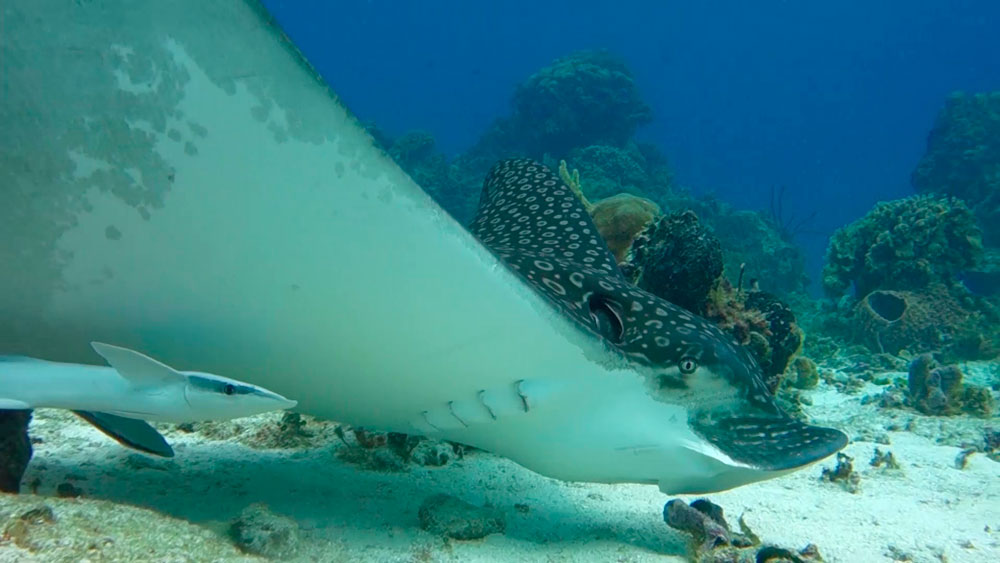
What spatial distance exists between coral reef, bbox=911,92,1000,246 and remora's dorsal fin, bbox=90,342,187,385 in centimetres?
2336

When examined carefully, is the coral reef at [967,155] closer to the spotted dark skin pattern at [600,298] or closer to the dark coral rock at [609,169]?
the dark coral rock at [609,169]

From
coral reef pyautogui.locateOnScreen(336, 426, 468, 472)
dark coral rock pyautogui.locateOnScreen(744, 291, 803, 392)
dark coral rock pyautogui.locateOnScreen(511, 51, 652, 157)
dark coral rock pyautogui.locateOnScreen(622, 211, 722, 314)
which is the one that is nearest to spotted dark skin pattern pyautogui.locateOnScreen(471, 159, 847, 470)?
coral reef pyautogui.locateOnScreen(336, 426, 468, 472)

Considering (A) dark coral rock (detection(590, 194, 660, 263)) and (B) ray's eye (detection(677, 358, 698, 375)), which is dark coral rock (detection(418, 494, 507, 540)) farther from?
(A) dark coral rock (detection(590, 194, 660, 263))

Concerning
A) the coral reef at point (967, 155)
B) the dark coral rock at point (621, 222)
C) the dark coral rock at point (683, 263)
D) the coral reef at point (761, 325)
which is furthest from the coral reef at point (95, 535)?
the coral reef at point (967, 155)

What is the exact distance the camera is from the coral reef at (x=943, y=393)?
Answer: 6199mm

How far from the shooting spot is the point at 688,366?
2.46 metres

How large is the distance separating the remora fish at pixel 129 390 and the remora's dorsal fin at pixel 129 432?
1.55 ft

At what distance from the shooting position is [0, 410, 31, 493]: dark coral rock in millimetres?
2260

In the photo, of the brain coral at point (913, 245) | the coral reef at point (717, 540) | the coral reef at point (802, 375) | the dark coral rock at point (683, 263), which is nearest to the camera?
the coral reef at point (717, 540)

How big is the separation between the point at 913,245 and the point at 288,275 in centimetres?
1211

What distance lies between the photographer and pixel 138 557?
179 cm

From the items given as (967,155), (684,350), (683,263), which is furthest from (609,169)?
(684,350)

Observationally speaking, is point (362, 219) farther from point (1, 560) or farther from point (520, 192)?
point (520, 192)

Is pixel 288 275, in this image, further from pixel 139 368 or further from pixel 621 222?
pixel 621 222
